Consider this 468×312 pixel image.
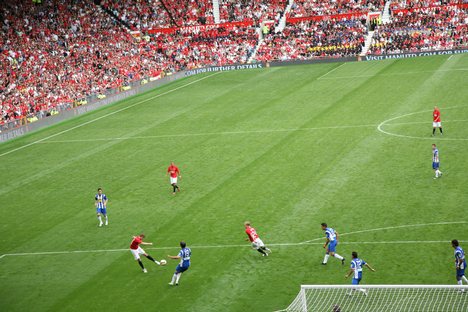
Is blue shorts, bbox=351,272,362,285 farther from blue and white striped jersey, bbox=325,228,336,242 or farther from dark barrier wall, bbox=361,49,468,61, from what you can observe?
dark barrier wall, bbox=361,49,468,61

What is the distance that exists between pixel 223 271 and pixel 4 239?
10190 mm

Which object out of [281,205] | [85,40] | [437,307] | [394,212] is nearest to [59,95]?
[85,40]

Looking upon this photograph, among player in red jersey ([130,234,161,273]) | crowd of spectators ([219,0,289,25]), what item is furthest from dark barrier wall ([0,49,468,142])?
player in red jersey ([130,234,161,273])

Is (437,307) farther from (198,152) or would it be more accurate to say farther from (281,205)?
(198,152)

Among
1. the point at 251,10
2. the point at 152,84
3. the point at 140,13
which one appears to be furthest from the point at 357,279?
the point at 140,13

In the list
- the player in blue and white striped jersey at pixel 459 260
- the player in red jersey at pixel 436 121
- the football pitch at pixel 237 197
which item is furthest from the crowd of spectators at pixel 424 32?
the player in blue and white striped jersey at pixel 459 260

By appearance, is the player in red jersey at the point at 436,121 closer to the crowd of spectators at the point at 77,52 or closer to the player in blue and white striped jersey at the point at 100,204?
the player in blue and white striped jersey at the point at 100,204

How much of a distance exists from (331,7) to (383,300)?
2370 inches

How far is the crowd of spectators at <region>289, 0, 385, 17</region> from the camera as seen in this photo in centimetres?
7283

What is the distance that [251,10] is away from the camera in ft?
254

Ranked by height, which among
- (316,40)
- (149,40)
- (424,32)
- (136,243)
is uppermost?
(149,40)

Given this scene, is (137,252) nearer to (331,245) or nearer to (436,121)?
(331,245)

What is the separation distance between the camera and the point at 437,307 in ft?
56.5

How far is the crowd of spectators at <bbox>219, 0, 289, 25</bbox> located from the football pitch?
27948mm
